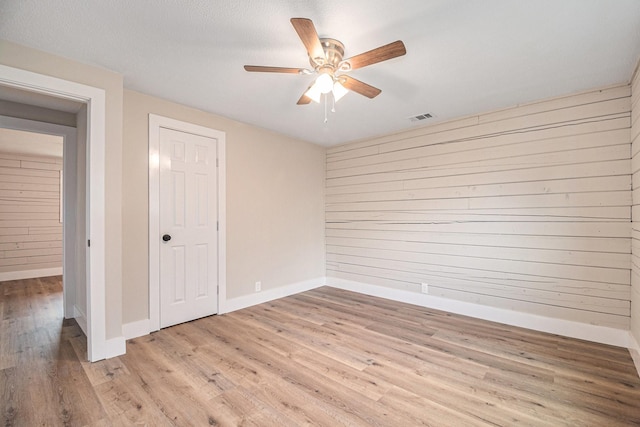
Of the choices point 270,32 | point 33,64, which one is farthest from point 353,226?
point 33,64

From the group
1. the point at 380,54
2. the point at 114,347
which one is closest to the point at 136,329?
the point at 114,347

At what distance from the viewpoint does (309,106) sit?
3.22 metres

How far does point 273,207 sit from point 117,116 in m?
2.19

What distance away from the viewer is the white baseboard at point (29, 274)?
5320mm

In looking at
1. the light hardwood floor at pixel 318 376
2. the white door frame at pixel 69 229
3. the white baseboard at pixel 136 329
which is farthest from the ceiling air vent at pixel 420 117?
the white door frame at pixel 69 229

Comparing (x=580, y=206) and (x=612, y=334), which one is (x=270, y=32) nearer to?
(x=580, y=206)

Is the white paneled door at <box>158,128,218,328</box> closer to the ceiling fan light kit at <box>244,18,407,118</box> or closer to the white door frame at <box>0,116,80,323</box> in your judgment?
the white door frame at <box>0,116,80,323</box>

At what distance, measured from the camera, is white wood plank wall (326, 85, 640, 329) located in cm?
271

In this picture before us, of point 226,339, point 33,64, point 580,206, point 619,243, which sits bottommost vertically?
point 226,339

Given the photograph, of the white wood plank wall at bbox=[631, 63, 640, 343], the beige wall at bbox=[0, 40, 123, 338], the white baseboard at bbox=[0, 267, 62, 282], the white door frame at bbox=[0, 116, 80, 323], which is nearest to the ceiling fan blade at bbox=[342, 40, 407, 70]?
the beige wall at bbox=[0, 40, 123, 338]

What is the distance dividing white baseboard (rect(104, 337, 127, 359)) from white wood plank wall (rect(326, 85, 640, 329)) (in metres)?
3.20

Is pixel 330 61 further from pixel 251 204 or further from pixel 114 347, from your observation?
pixel 114 347

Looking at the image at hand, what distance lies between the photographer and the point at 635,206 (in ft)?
8.15

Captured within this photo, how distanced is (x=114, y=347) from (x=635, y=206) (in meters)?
4.69
